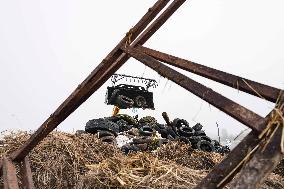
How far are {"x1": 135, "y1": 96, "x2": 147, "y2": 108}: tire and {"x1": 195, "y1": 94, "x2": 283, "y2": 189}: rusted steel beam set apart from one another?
63.8ft

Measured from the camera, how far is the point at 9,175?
13.5 feet

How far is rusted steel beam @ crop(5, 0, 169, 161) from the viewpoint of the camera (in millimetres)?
3480

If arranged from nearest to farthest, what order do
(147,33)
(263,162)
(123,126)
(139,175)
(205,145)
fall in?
1. (263,162)
2. (147,33)
3. (139,175)
4. (205,145)
5. (123,126)

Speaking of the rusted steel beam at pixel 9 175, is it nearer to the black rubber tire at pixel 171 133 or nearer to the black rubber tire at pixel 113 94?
the black rubber tire at pixel 171 133

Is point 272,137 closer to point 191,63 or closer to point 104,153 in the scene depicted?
point 191,63

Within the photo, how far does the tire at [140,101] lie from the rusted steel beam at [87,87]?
57.4ft

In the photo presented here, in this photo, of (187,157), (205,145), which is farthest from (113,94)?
(187,157)

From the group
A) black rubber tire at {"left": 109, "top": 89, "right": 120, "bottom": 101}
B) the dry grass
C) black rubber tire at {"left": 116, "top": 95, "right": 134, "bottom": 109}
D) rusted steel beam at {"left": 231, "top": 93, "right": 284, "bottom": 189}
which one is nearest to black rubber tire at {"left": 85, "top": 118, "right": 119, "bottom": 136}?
the dry grass

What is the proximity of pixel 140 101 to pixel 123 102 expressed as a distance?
51.9 inches

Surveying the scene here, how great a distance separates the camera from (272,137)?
1.92 metres

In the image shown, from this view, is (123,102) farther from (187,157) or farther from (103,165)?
(103,165)

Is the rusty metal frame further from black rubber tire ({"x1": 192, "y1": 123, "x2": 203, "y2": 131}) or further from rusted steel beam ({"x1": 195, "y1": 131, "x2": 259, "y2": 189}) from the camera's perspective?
black rubber tire ({"x1": 192, "y1": 123, "x2": 203, "y2": 131})

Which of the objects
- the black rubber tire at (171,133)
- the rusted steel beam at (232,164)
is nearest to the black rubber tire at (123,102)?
the black rubber tire at (171,133)

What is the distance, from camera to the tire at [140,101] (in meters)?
21.8
